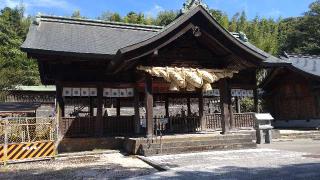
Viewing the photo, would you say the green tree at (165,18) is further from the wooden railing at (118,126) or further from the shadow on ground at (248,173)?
the shadow on ground at (248,173)

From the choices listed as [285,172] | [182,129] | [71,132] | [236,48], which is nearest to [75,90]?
[71,132]

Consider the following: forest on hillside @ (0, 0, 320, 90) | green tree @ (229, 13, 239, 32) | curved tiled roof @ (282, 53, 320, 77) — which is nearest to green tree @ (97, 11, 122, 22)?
forest on hillside @ (0, 0, 320, 90)

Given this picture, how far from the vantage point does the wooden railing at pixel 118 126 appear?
16141 mm

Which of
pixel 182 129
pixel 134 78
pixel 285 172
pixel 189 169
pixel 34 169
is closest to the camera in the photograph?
pixel 285 172

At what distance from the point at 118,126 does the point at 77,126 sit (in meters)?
1.97

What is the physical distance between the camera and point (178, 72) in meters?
14.1

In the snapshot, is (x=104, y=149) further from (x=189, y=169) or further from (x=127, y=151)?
(x=189, y=169)

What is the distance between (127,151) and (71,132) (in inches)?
123

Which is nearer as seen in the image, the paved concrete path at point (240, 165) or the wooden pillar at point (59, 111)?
the paved concrete path at point (240, 165)

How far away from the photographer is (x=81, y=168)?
35.0 feet

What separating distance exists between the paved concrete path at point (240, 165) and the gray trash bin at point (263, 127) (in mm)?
3306

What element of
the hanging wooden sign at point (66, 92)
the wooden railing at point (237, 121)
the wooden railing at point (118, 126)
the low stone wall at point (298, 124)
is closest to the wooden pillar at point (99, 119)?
the wooden railing at point (118, 126)

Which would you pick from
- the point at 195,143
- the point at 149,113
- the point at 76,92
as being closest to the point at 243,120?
the point at 195,143

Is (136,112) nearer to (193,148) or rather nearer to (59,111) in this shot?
(59,111)
